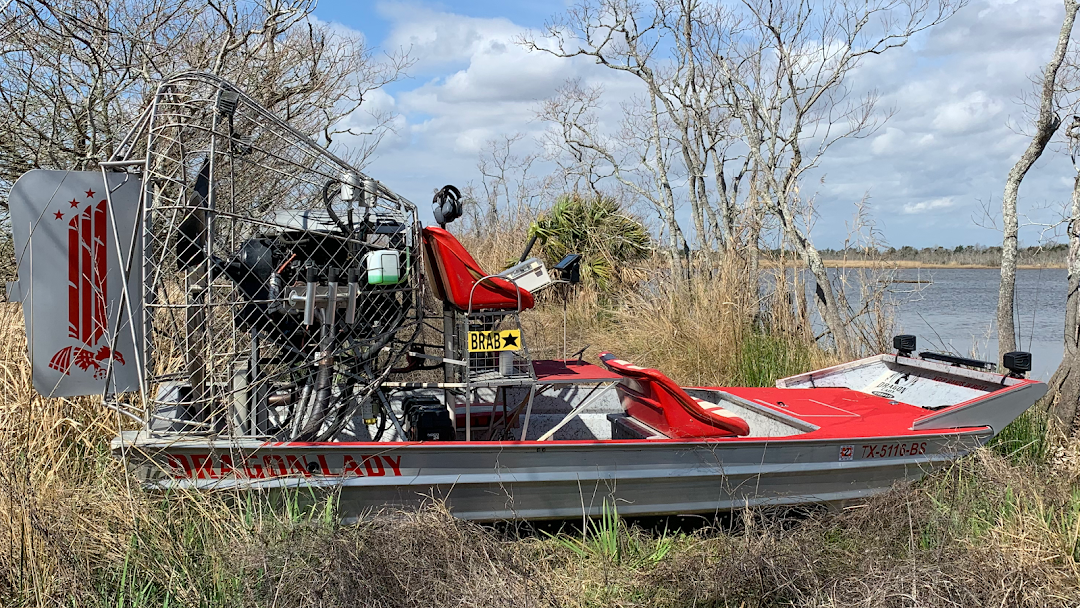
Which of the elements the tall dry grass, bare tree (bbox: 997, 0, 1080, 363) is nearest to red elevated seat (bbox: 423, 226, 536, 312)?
the tall dry grass

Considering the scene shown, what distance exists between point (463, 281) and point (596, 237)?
8.74 m

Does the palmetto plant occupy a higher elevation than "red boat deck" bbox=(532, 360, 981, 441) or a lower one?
higher

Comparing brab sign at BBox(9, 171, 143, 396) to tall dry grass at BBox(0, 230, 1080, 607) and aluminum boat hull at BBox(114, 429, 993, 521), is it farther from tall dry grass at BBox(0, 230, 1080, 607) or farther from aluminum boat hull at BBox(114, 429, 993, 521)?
tall dry grass at BBox(0, 230, 1080, 607)

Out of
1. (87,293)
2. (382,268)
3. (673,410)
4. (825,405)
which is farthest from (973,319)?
(87,293)

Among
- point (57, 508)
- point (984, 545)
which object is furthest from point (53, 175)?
point (984, 545)

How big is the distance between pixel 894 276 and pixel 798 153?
256 centimetres

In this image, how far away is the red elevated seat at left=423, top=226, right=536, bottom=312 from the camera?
4.32m

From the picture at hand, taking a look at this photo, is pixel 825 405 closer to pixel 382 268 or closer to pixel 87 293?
pixel 382 268

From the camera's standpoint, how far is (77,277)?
3.70 metres

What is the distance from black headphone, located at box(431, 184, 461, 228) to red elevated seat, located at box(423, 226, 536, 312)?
209 millimetres

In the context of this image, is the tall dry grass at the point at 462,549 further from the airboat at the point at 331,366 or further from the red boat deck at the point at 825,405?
the red boat deck at the point at 825,405

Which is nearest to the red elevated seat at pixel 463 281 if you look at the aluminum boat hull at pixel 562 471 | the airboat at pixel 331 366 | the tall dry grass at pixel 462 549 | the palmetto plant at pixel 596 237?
the airboat at pixel 331 366

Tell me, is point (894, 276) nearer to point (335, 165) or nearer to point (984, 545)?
point (984, 545)

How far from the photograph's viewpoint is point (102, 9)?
7.97 metres
